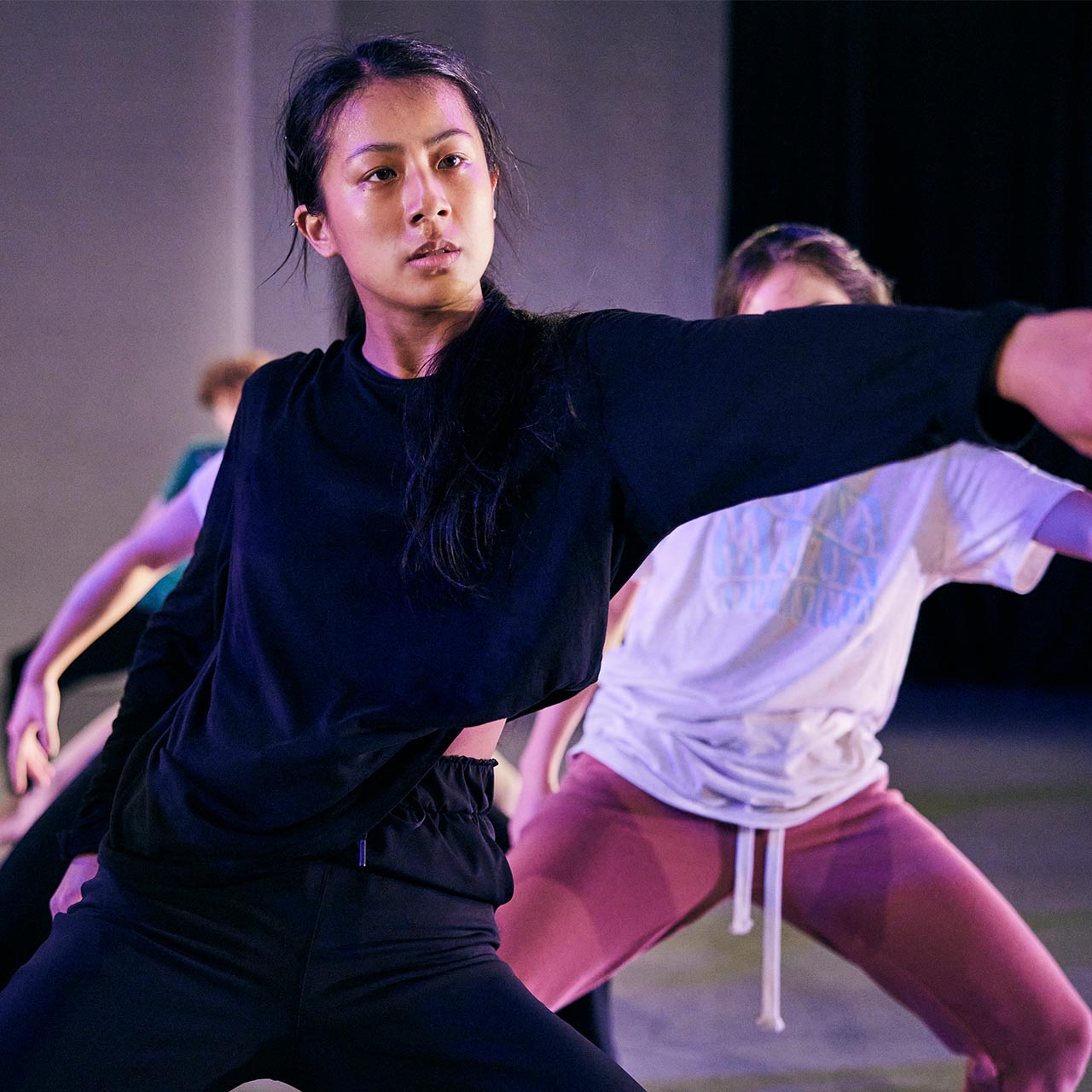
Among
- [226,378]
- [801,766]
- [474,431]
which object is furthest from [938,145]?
[474,431]

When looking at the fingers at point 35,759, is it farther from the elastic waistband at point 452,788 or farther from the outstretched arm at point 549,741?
the elastic waistband at point 452,788

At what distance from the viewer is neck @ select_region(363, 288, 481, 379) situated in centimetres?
121

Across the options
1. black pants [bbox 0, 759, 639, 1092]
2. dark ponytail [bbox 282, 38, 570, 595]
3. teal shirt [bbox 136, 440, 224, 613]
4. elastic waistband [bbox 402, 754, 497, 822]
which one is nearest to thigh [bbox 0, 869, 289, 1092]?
black pants [bbox 0, 759, 639, 1092]

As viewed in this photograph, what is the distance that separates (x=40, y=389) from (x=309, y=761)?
404 centimetres

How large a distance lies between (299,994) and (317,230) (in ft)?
2.45

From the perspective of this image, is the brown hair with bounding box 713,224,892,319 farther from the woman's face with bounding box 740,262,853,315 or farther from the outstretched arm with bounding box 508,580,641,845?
the outstretched arm with bounding box 508,580,641,845

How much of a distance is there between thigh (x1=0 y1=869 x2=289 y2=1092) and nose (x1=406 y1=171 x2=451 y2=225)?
65 centimetres

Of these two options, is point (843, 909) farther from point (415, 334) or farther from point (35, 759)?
point (35, 759)

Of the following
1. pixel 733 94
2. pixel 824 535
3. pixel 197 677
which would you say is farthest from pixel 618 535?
pixel 733 94

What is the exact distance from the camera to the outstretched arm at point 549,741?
194cm

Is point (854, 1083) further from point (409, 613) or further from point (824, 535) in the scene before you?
point (409, 613)

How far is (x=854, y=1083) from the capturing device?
7.33 ft

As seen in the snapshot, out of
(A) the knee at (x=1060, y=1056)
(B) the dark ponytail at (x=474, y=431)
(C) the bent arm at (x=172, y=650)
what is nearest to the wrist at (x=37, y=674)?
(C) the bent arm at (x=172, y=650)

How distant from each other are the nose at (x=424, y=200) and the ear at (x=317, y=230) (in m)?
0.14
